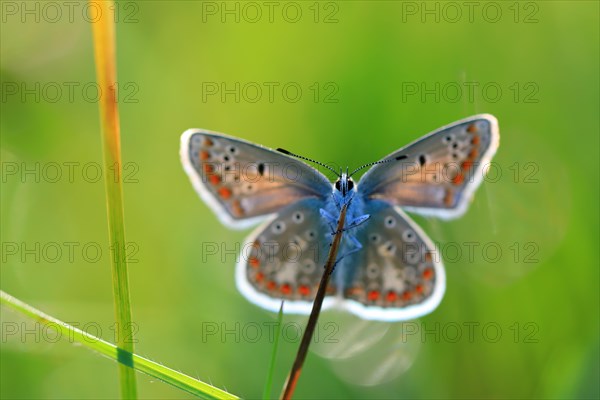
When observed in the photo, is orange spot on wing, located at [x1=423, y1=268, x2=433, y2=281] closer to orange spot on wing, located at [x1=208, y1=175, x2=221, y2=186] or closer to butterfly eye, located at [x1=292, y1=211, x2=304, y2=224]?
butterfly eye, located at [x1=292, y1=211, x2=304, y2=224]

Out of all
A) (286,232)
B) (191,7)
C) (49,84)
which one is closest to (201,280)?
(286,232)

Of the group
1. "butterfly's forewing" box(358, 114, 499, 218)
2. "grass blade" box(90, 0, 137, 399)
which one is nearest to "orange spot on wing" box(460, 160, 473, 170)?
"butterfly's forewing" box(358, 114, 499, 218)

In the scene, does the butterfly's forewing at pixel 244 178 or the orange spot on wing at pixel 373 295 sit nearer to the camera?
the butterfly's forewing at pixel 244 178

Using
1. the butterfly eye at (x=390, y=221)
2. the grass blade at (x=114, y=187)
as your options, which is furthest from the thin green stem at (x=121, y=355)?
the butterfly eye at (x=390, y=221)

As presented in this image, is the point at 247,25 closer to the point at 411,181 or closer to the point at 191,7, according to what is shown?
the point at 191,7

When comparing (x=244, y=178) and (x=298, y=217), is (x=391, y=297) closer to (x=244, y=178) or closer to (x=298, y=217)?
(x=298, y=217)

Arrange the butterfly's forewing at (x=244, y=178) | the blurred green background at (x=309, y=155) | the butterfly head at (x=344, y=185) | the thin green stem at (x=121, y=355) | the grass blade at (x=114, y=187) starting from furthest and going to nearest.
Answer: the blurred green background at (x=309, y=155) → the butterfly's forewing at (x=244, y=178) → the butterfly head at (x=344, y=185) → the grass blade at (x=114, y=187) → the thin green stem at (x=121, y=355)

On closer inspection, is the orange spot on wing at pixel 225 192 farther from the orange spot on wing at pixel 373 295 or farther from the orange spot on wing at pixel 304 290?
the orange spot on wing at pixel 373 295

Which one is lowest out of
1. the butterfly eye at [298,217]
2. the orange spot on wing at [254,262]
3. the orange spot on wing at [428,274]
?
the orange spot on wing at [428,274]
